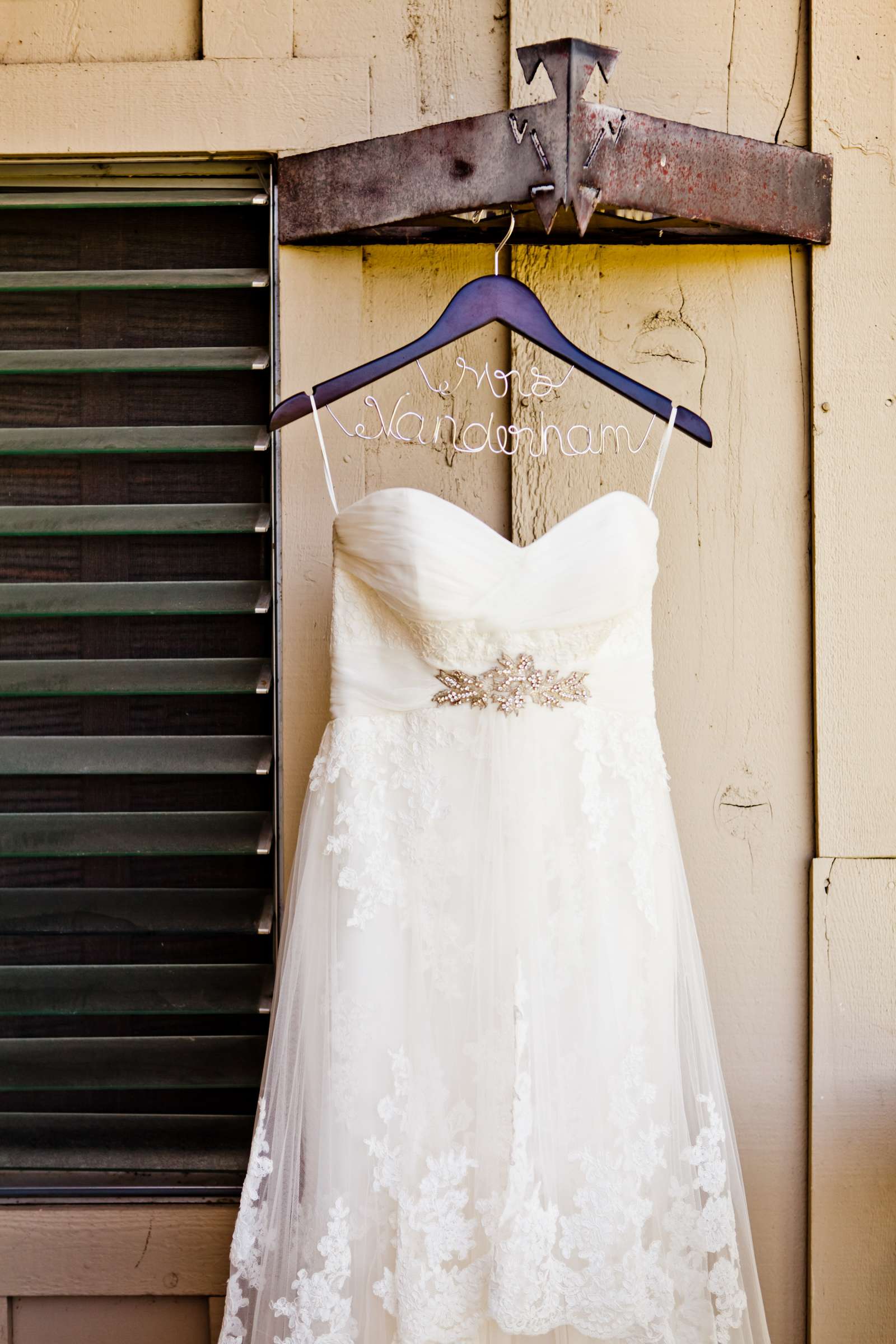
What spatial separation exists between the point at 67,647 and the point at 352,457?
2.19 feet

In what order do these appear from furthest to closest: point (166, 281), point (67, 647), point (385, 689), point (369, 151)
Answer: point (67, 647)
point (166, 281)
point (369, 151)
point (385, 689)

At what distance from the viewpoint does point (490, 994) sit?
1484 mm

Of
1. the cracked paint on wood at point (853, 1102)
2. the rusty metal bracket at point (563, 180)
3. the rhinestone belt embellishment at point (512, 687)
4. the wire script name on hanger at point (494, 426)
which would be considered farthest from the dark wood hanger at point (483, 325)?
the cracked paint on wood at point (853, 1102)

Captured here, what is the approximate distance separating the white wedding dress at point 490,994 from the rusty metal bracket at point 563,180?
0.50 m

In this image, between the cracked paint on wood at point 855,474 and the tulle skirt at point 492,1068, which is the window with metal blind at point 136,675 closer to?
the tulle skirt at point 492,1068

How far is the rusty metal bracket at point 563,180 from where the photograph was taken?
152cm

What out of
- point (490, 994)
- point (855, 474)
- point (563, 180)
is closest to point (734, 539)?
point (855, 474)

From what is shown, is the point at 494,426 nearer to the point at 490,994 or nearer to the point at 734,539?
the point at 734,539

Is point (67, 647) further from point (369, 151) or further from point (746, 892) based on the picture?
point (746, 892)

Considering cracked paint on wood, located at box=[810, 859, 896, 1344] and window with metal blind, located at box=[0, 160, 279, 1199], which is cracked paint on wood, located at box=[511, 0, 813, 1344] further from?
window with metal blind, located at box=[0, 160, 279, 1199]

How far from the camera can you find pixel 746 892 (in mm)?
1937

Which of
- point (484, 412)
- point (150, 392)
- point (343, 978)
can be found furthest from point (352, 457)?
point (343, 978)

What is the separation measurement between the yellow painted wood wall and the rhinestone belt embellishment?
0.43m

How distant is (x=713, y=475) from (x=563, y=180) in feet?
2.10
